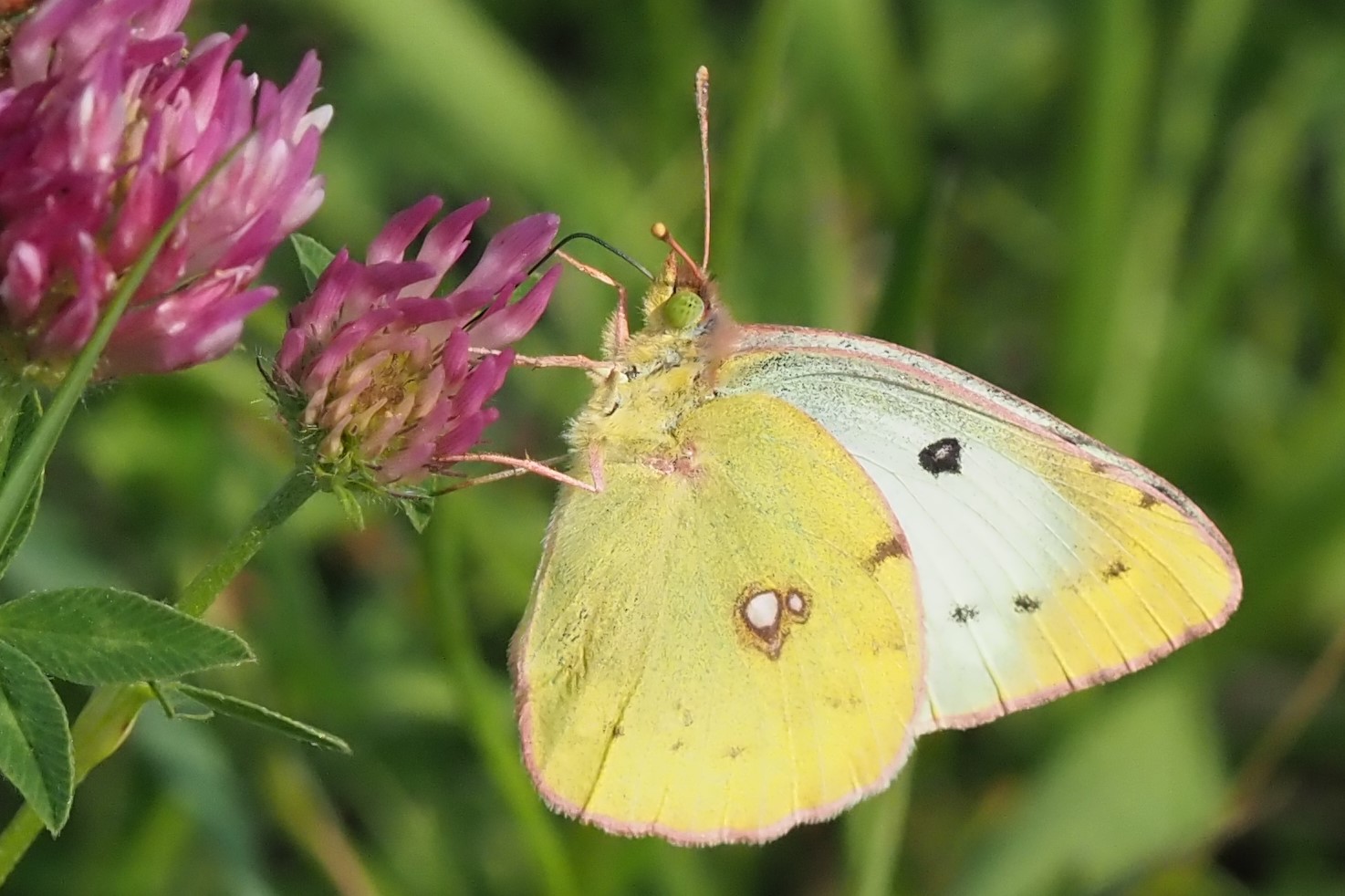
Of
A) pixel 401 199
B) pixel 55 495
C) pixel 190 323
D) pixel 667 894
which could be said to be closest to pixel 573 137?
pixel 401 199

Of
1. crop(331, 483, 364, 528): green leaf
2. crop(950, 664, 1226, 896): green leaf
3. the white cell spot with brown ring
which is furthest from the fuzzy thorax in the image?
crop(950, 664, 1226, 896): green leaf

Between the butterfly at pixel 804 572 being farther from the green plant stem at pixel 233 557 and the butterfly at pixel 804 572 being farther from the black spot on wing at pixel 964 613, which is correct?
the green plant stem at pixel 233 557

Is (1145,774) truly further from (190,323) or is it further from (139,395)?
(190,323)

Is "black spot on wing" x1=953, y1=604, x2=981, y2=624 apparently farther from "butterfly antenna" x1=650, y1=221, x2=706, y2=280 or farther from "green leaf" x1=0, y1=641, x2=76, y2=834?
"green leaf" x1=0, y1=641, x2=76, y2=834

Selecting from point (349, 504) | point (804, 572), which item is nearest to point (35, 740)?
point (349, 504)

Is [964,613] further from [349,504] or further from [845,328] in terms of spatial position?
[845,328]

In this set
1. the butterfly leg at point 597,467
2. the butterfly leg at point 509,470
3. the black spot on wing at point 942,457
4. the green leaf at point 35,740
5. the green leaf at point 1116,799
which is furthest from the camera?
the green leaf at point 1116,799

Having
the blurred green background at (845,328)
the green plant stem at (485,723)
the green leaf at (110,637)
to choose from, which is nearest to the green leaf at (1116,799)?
the blurred green background at (845,328)
